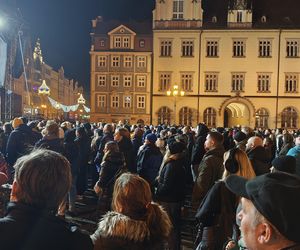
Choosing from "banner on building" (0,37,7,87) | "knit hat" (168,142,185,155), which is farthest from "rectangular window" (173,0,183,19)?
"knit hat" (168,142,185,155)

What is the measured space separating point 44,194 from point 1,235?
293 millimetres

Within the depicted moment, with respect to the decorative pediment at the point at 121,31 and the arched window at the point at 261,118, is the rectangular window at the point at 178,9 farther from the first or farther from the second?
the arched window at the point at 261,118

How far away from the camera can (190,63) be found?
41.1 meters

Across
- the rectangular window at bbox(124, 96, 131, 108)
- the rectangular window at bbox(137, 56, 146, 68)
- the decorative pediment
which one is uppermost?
the decorative pediment

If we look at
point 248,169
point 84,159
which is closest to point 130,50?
point 84,159

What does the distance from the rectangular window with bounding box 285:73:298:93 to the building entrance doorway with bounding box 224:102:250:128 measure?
4670mm

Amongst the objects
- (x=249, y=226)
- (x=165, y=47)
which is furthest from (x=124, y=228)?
(x=165, y=47)

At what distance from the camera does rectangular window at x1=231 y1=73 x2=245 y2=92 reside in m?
40.8

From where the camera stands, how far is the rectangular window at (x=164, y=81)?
4128 cm

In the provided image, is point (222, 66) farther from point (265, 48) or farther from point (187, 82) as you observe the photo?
point (265, 48)

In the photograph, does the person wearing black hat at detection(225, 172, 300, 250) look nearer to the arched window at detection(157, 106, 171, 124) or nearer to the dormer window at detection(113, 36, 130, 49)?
the arched window at detection(157, 106, 171, 124)

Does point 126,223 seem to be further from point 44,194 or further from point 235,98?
point 235,98

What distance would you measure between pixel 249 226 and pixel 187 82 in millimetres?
39990

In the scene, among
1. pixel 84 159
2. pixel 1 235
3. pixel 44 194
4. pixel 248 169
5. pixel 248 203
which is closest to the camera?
pixel 248 203
